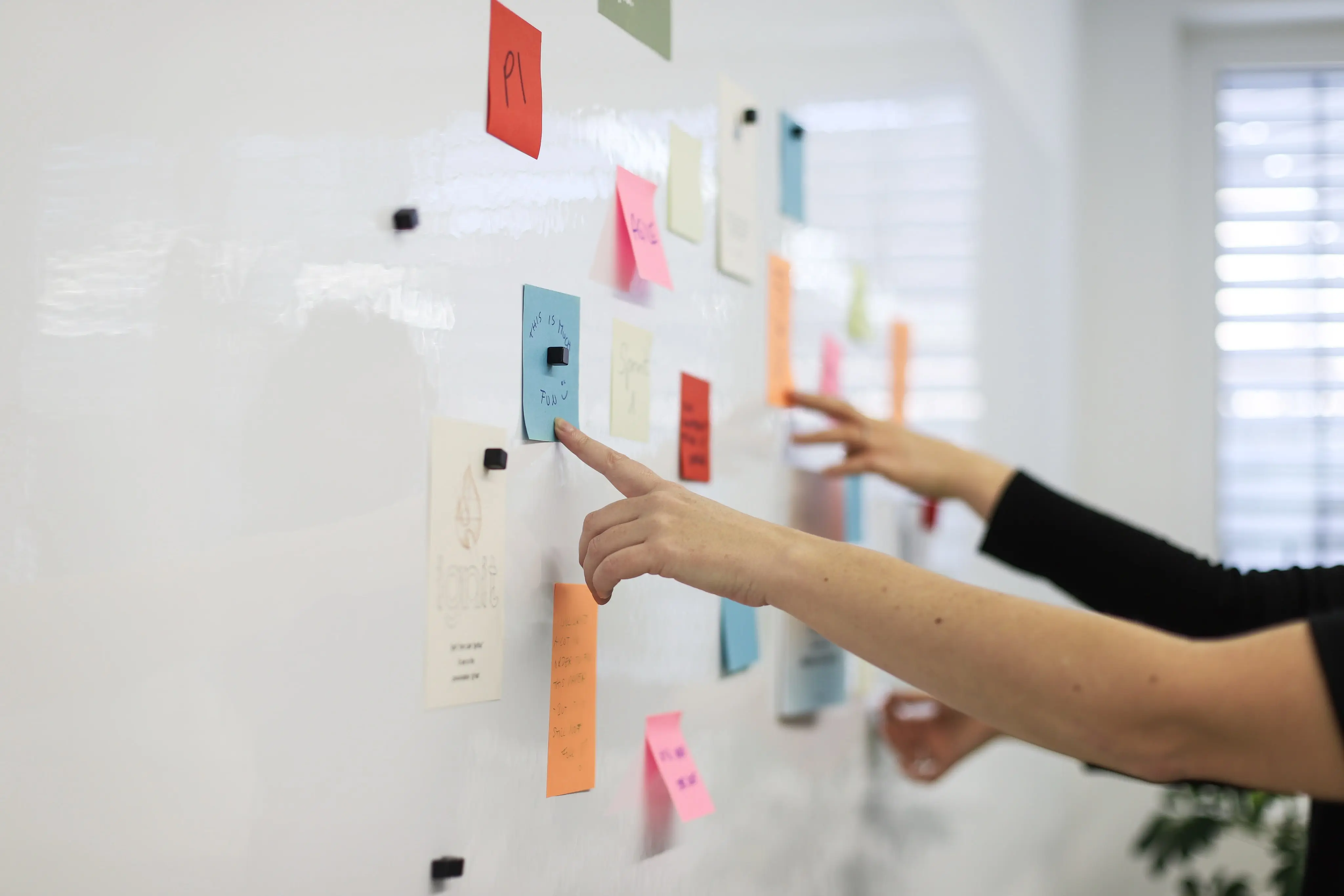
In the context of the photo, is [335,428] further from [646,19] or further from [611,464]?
[646,19]

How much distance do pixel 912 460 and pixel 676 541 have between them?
2.10ft

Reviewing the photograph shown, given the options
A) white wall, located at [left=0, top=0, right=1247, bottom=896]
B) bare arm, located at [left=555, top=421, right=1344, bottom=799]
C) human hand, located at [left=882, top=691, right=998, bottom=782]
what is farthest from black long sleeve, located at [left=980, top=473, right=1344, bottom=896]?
bare arm, located at [left=555, top=421, right=1344, bottom=799]

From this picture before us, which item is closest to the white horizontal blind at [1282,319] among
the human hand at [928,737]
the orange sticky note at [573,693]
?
the human hand at [928,737]

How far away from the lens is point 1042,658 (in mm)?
570

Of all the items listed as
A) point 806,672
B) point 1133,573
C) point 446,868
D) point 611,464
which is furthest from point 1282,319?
point 446,868

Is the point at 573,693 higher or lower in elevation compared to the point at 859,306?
lower

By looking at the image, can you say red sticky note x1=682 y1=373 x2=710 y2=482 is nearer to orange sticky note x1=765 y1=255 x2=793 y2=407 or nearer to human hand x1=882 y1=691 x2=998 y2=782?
orange sticky note x1=765 y1=255 x2=793 y2=407

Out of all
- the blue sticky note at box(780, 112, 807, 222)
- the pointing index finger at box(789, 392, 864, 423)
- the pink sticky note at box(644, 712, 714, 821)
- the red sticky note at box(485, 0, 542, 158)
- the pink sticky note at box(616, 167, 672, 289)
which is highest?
the blue sticky note at box(780, 112, 807, 222)

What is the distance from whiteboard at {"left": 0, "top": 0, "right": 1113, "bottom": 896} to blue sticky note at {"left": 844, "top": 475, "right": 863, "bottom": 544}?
0.42 m

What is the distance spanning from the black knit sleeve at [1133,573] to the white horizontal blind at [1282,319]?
167 cm

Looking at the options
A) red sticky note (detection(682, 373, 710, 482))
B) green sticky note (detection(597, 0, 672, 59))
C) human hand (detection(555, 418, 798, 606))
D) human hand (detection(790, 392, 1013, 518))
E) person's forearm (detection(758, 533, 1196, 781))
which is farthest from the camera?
human hand (detection(790, 392, 1013, 518))

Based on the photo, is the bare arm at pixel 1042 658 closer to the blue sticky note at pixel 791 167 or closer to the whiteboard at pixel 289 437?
the whiteboard at pixel 289 437

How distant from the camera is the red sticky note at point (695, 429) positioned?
92 centimetres

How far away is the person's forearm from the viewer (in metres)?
0.55
